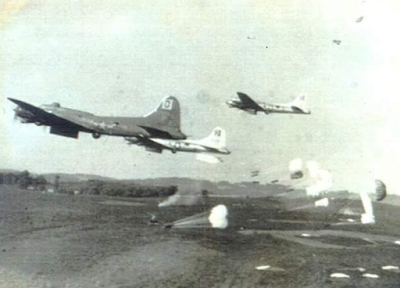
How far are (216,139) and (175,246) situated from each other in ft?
2.05

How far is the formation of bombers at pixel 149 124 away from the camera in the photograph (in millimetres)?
3135

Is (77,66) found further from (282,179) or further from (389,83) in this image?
(389,83)

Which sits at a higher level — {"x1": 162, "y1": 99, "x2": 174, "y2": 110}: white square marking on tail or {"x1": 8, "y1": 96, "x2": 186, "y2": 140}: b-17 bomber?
{"x1": 162, "y1": 99, "x2": 174, "y2": 110}: white square marking on tail

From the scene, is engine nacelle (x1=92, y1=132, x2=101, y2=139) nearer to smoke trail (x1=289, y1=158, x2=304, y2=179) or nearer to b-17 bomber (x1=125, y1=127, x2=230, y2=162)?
b-17 bomber (x1=125, y1=127, x2=230, y2=162)

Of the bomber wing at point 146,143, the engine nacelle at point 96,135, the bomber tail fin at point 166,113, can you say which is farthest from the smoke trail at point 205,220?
the engine nacelle at point 96,135

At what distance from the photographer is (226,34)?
323 cm

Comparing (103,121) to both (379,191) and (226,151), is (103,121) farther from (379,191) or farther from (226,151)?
(379,191)

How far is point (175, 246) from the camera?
10.2ft

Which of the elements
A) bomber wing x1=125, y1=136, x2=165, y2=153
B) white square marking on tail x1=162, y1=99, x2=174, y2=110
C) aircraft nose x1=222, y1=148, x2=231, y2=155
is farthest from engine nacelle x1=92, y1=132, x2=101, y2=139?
aircraft nose x1=222, y1=148, x2=231, y2=155

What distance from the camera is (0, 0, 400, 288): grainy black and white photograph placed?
10.2ft

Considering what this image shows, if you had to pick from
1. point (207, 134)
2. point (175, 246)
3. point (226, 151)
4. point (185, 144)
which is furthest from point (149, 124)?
point (175, 246)

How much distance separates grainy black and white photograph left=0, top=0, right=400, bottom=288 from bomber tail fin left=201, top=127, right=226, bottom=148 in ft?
0.04

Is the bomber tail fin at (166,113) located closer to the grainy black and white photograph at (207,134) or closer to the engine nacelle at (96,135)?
the grainy black and white photograph at (207,134)

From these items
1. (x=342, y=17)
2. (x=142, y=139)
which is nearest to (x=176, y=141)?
(x=142, y=139)
